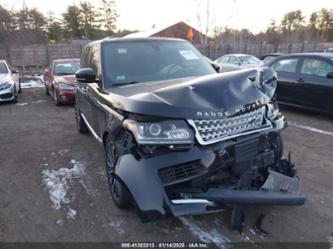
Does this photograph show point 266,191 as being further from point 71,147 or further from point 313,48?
point 313,48

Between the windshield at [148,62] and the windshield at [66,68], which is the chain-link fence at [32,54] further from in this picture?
the windshield at [148,62]

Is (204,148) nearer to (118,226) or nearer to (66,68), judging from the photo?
(118,226)

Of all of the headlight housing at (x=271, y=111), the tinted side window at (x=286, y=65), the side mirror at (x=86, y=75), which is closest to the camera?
the headlight housing at (x=271, y=111)

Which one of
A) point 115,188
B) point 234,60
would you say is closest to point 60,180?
point 115,188

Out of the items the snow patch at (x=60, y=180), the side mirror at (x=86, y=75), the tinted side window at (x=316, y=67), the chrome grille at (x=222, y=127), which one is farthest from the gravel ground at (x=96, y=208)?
the tinted side window at (x=316, y=67)

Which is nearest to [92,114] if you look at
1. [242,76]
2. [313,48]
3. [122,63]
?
[122,63]

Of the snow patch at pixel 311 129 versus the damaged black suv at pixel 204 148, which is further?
the snow patch at pixel 311 129

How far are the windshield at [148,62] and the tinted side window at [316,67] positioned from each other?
13.1ft

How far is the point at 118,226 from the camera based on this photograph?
2992 mm

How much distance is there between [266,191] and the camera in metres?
2.50

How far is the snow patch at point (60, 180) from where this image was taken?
3.55 m

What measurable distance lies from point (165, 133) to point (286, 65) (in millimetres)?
6451

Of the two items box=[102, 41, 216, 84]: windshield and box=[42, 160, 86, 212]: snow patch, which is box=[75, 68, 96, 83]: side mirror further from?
box=[42, 160, 86, 212]: snow patch

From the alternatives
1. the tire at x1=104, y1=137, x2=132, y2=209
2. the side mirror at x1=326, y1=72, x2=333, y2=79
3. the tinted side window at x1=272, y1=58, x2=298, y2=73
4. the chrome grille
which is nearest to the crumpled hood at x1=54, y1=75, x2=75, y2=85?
the tinted side window at x1=272, y1=58, x2=298, y2=73
